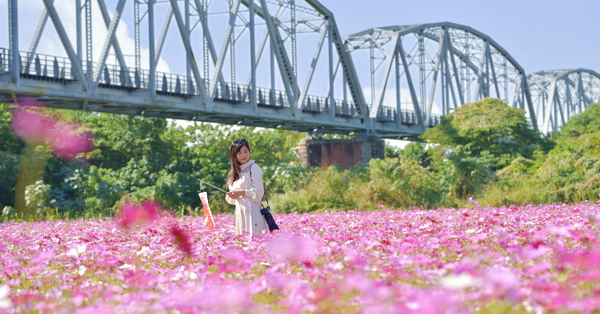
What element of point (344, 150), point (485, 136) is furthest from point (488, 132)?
point (344, 150)

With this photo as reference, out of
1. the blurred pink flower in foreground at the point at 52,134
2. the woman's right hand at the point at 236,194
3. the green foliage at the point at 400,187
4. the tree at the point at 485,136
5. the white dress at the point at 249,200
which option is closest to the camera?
the woman's right hand at the point at 236,194

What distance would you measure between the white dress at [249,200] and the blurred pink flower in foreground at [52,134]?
19419mm

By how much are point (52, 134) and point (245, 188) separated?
70.1 feet

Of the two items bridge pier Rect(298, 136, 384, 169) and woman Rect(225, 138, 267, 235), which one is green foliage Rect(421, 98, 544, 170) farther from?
woman Rect(225, 138, 267, 235)

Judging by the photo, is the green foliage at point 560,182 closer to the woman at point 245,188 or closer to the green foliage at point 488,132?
the green foliage at point 488,132

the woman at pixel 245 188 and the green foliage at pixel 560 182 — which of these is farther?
the green foliage at pixel 560 182

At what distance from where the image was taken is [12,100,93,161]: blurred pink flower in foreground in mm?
27369

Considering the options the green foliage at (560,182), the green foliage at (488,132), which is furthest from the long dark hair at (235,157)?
the green foliage at (488,132)

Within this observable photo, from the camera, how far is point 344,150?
42.5 metres

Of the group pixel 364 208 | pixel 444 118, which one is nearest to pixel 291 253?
pixel 364 208

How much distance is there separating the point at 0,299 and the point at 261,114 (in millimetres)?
28943

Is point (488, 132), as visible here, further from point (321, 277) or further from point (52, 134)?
point (321, 277)

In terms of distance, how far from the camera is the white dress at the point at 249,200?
8.27 meters

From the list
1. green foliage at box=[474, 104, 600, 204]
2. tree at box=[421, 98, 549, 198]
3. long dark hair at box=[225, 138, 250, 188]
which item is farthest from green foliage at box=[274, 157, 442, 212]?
long dark hair at box=[225, 138, 250, 188]
